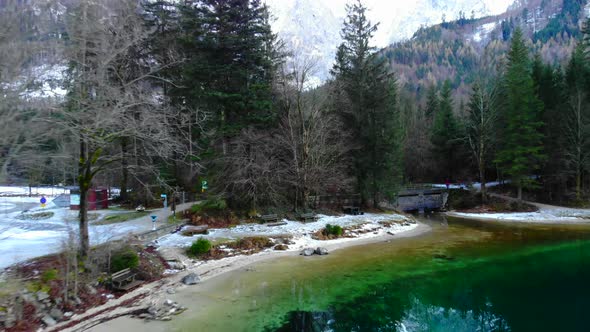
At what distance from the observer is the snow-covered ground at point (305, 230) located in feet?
58.9

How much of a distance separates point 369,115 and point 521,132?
1663 centimetres

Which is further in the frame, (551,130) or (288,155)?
(551,130)

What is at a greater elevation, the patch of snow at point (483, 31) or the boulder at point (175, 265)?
the patch of snow at point (483, 31)

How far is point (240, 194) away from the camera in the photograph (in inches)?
888

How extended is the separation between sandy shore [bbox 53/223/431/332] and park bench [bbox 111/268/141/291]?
319 mm

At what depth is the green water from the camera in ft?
33.3

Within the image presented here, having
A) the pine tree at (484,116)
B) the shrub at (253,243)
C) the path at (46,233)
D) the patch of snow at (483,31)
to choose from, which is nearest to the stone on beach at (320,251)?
the shrub at (253,243)

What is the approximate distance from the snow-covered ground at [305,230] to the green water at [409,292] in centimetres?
263

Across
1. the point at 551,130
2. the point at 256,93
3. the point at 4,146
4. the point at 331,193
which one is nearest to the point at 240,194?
the point at 256,93

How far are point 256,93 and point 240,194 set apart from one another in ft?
22.5

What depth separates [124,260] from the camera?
12.7 m

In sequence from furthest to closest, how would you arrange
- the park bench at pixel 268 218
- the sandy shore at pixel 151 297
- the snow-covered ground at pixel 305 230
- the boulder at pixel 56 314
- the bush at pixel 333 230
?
the park bench at pixel 268 218 < the bush at pixel 333 230 < the snow-covered ground at pixel 305 230 < the boulder at pixel 56 314 < the sandy shore at pixel 151 297

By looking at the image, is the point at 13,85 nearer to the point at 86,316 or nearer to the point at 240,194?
the point at 86,316

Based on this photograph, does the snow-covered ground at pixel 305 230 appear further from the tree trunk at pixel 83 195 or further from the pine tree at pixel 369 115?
the tree trunk at pixel 83 195
